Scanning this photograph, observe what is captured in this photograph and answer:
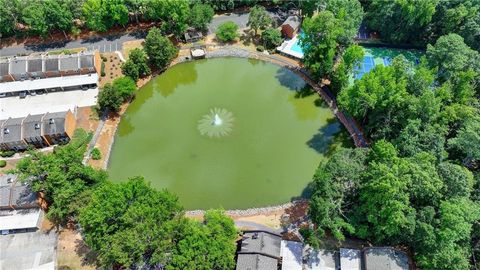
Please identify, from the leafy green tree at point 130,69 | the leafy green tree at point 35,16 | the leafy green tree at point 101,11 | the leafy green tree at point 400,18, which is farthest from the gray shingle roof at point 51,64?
the leafy green tree at point 400,18

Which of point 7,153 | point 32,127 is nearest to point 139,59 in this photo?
point 32,127

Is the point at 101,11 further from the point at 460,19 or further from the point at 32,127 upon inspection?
the point at 460,19

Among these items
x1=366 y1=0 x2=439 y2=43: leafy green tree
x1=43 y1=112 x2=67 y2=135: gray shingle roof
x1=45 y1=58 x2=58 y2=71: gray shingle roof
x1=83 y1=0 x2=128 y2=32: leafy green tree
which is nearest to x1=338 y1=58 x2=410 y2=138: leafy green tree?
x1=366 y1=0 x2=439 y2=43: leafy green tree

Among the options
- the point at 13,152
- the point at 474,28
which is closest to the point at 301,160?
the point at 474,28

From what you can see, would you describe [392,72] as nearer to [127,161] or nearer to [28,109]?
[127,161]

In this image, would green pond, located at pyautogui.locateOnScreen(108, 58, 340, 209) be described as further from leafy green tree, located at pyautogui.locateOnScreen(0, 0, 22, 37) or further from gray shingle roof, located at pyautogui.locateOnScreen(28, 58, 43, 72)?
leafy green tree, located at pyautogui.locateOnScreen(0, 0, 22, 37)

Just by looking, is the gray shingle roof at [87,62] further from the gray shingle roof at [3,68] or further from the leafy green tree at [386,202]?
the leafy green tree at [386,202]

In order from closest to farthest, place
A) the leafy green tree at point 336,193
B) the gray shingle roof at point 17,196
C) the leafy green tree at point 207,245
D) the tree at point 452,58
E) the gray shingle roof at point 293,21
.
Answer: the leafy green tree at point 207,245 → the leafy green tree at point 336,193 → the gray shingle roof at point 17,196 → the tree at point 452,58 → the gray shingle roof at point 293,21

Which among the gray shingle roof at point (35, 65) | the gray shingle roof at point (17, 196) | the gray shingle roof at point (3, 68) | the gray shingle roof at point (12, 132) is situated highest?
the gray shingle roof at point (35, 65)

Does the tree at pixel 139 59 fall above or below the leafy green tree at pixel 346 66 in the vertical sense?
above
